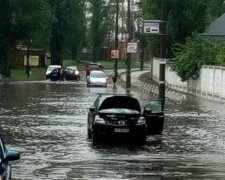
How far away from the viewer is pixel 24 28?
8462cm

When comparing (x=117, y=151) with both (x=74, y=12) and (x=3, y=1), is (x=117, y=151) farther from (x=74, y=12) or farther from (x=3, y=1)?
(x=74, y=12)

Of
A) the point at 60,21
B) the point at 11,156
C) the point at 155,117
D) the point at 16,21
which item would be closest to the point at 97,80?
the point at 16,21

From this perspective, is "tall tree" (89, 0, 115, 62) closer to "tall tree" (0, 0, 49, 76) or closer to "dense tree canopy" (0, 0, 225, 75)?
"dense tree canopy" (0, 0, 225, 75)

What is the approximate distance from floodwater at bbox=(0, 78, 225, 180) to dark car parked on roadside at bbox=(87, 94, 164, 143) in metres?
0.37

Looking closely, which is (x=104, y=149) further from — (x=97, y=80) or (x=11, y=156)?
(x=97, y=80)

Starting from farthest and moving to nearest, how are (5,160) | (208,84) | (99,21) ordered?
(99,21) → (208,84) → (5,160)

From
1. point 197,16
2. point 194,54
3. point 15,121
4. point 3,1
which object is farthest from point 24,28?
point 15,121

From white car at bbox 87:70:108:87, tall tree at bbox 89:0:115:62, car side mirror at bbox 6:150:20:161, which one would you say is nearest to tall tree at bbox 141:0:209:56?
white car at bbox 87:70:108:87

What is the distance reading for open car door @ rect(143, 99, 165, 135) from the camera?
79.6 feet

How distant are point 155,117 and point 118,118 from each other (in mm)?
2626

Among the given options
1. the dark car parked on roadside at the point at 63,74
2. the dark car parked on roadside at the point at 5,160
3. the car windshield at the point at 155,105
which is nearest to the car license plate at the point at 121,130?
the car windshield at the point at 155,105

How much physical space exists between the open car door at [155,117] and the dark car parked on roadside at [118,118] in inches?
31.6

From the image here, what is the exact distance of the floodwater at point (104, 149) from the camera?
16.0 meters

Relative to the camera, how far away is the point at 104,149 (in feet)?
68.4
